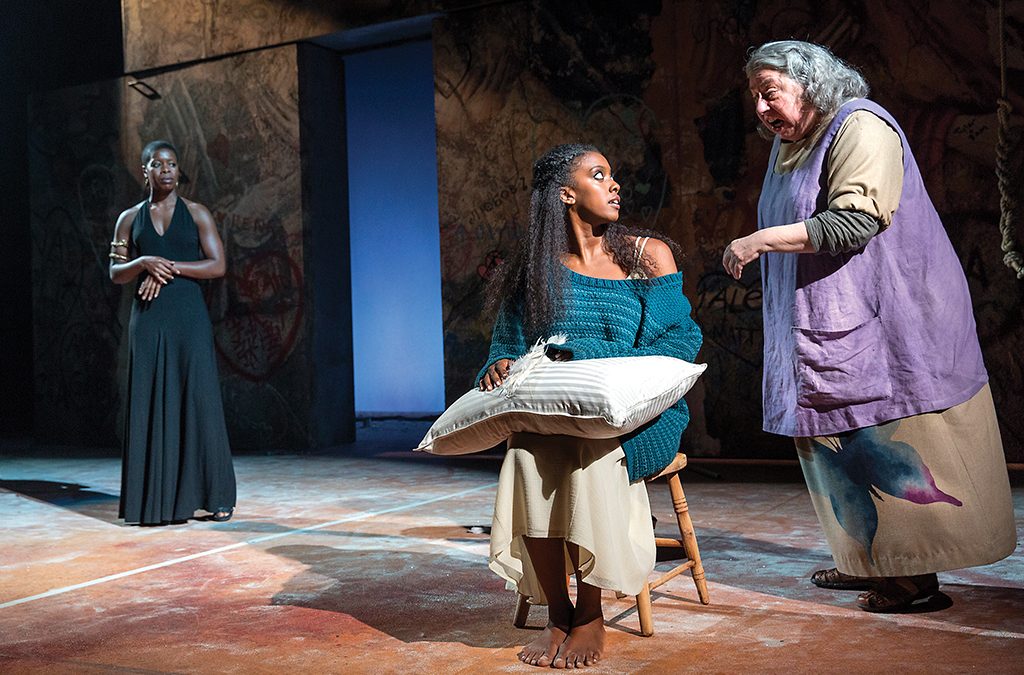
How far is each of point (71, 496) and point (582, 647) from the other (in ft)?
16.5

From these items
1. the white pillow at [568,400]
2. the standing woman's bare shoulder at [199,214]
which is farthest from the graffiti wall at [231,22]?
the white pillow at [568,400]

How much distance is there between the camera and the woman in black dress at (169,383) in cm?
582

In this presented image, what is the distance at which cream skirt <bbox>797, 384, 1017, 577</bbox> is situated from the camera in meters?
3.37

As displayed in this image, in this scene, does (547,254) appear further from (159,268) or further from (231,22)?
(231,22)

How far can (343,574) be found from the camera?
443cm

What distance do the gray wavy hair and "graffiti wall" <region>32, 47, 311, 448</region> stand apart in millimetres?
6482

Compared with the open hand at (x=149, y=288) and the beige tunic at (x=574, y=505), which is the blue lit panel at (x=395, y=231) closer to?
the open hand at (x=149, y=288)

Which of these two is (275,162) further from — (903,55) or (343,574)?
Answer: (343,574)

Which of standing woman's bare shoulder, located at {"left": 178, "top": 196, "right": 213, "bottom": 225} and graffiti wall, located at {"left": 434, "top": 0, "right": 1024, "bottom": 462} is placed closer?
standing woman's bare shoulder, located at {"left": 178, "top": 196, "right": 213, "bottom": 225}

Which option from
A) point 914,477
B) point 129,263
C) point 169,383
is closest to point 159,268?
point 129,263

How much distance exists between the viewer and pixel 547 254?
3.40 meters

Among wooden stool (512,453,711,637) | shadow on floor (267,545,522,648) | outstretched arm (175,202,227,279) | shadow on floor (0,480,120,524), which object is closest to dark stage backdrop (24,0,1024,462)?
shadow on floor (0,480,120,524)

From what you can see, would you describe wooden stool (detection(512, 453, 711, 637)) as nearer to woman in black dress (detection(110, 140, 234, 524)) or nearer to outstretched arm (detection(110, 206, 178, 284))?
woman in black dress (detection(110, 140, 234, 524))

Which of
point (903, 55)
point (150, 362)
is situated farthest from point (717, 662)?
point (903, 55)
